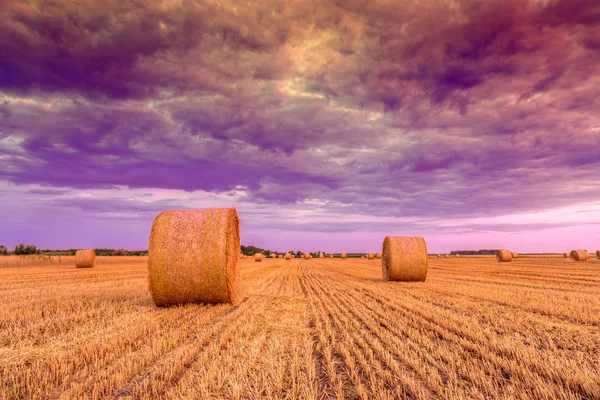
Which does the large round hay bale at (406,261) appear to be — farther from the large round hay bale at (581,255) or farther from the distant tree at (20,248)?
the distant tree at (20,248)

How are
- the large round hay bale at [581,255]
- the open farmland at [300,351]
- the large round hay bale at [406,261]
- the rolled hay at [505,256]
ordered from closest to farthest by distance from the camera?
the open farmland at [300,351]
the large round hay bale at [406,261]
the large round hay bale at [581,255]
the rolled hay at [505,256]

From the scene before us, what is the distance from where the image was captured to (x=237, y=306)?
8.24 metres

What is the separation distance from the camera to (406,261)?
14.8 m

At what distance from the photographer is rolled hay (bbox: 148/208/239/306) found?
802 cm

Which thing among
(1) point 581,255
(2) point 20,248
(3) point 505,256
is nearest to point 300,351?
(3) point 505,256

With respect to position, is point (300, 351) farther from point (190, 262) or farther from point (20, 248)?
point (20, 248)

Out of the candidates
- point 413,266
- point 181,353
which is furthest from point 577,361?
point 413,266

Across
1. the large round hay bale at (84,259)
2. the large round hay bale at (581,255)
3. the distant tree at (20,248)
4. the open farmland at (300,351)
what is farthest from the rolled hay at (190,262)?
the distant tree at (20,248)

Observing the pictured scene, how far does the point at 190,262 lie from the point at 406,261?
32.7 feet

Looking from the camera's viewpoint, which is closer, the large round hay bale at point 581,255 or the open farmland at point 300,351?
the open farmland at point 300,351

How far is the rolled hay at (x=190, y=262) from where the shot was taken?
316 inches

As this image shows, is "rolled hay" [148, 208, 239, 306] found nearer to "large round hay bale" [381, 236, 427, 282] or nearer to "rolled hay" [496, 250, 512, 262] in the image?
"large round hay bale" [381, 236, 427, 282]

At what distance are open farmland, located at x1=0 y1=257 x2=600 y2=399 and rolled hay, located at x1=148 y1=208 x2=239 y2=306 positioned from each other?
0.42m

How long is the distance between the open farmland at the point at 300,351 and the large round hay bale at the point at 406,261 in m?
6.57
